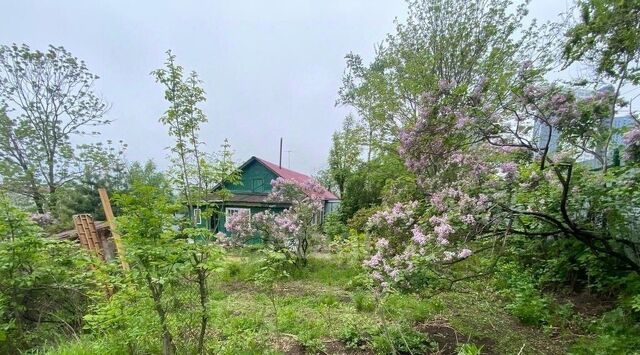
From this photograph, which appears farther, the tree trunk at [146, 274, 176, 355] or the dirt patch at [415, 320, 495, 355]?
the dirt patch at [415, 320, 495, 355]

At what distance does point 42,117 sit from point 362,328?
46.8 ft

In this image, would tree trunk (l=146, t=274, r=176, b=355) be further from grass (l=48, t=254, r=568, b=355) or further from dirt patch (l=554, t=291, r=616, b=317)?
dirt patch (l=554, t=291, r=616, b=317)

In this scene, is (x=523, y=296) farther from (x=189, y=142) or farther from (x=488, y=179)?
(x=189, y=142)

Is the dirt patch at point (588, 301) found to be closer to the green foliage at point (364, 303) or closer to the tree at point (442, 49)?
the green foliage at point (364, 303)

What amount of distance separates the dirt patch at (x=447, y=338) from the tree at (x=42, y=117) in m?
12.3

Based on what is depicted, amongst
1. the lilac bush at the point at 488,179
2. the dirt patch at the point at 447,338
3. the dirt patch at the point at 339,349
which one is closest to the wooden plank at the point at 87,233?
the dirt patch at the point at 339,349

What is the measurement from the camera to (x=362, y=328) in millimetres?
2996

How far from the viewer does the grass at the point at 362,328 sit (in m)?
2.57

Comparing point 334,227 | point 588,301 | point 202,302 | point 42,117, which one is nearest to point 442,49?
point 334,227

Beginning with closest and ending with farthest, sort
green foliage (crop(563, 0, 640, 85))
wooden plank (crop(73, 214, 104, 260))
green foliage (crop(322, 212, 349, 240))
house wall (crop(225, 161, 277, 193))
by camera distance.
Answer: green foliage (crop(563, 0, 640, 85)) → wooden plank (crop(73, 214, 104, 260)) → green foliage (crop(322, 212, 349, 240)) → house wall (crop(225, 161, 277, 193))

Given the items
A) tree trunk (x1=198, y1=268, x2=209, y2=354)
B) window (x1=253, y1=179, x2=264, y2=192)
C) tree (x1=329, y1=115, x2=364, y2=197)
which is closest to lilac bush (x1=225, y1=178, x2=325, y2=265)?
tree trunk (x1=198, y1=268, x2=209, y2=354)

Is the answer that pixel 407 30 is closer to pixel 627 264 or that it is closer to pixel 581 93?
pixel 581 93

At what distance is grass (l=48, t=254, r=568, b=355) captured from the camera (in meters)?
2.57

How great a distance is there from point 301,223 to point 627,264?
5180mm
